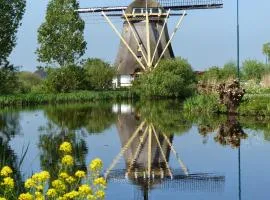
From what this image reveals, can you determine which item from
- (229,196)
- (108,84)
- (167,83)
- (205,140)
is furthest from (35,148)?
(108,84)

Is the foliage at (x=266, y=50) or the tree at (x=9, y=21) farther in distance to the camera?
the foliage at (x=266, y=50)

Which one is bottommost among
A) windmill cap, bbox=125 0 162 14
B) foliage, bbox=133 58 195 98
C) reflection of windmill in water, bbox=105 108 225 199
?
reflection of windmill in water, bbox=105 108 225 199

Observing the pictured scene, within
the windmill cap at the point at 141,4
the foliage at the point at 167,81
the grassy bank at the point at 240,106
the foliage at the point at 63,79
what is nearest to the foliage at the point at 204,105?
the grassy bank at the point at 240,106

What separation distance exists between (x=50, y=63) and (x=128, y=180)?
3912cm

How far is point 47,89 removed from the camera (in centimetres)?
4878

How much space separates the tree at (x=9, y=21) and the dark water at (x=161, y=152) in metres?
12.6

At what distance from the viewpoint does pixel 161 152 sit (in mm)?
14555

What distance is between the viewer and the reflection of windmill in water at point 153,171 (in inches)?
411

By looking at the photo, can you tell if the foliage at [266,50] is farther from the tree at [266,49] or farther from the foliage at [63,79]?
the foliage at [63,79]

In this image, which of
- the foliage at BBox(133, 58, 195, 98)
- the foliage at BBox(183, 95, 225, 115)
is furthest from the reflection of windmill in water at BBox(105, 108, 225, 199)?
the foliage at BBox(133, 58, 195, 98)

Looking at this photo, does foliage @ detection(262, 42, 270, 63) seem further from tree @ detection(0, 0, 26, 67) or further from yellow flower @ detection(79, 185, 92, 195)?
yellow flower @ detection(79, 185, 92, 195)

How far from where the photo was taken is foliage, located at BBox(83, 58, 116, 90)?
5134 cm

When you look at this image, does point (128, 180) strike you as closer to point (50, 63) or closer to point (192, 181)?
point (192, 181)

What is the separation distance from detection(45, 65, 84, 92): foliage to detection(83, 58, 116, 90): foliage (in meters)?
1.95
